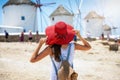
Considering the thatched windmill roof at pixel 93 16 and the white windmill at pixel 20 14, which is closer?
the white windmill at pixel 20 14

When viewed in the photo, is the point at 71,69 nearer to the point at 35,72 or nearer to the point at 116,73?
the point at 35,72

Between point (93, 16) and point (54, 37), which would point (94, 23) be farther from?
point (54, 37)

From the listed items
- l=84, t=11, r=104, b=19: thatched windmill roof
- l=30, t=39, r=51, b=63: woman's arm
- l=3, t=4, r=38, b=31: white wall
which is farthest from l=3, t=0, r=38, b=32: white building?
l=30, t=39, r=51, b=63: woman's arm

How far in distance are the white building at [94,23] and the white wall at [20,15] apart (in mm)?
21764

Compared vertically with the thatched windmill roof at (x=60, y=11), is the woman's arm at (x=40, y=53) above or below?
A: below

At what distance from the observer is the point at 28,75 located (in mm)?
11961

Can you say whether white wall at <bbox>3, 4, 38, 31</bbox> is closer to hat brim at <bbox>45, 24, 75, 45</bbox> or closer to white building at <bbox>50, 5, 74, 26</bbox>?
white building at <bbox>50, 5, 74, 26</bbox>

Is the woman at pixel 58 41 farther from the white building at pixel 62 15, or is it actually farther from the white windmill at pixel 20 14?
the white building at pixel 62 15

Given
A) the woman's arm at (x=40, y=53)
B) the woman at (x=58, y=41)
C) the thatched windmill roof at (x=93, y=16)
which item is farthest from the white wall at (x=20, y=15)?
the woman at (x=58, y=41)

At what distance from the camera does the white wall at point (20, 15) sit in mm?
51375

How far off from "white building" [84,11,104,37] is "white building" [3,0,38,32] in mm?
21595

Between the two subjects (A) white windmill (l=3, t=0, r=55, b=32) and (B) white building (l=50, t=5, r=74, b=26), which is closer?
(A) white windmill (l=3, t=0, r=55, b=32)

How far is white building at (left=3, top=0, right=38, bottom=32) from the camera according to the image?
51344mm

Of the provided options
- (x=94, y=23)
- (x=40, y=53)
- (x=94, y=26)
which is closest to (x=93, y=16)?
(x=94, y=23)
